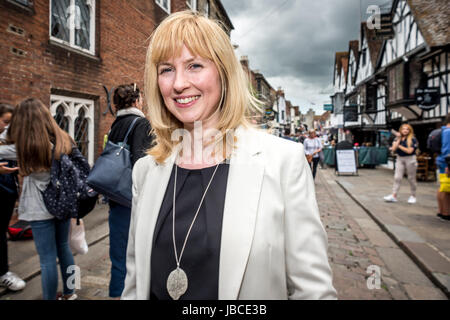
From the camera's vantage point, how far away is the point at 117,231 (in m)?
2.70

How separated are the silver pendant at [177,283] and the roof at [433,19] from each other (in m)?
13.0

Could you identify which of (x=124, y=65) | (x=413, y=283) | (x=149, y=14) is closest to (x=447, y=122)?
(x=413, y=283)

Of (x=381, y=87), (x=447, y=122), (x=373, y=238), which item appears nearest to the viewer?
(x=373, y=238)

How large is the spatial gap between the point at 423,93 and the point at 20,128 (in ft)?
44.0

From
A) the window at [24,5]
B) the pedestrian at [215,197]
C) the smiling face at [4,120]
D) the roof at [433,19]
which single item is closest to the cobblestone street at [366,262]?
the pedestrian at [215,197]

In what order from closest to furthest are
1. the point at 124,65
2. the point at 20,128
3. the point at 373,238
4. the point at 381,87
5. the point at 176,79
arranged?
the point at 176,79 < the point at 20,128 < the point at 373,238 < the point at 124,65 < the point at 381,87

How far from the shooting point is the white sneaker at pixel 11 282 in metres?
3.20

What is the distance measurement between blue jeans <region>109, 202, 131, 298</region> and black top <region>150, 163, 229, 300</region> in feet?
4.76

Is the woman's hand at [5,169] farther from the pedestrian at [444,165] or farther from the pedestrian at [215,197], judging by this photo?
the pedestrian at [444,165]

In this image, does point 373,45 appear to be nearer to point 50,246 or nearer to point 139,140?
point 139,140

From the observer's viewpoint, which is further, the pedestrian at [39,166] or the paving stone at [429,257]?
the paving stone at [429,257]

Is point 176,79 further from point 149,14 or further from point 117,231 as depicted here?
point 149,14

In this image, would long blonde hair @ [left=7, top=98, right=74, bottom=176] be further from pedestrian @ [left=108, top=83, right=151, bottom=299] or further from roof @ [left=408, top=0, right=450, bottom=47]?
roof @ [left=408, top=0, right=450, bottom=47]

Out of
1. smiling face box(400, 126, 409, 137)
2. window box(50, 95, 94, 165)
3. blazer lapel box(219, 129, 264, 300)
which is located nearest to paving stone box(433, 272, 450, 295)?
blazer lapel box(219, 129, 264, 300)
